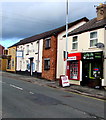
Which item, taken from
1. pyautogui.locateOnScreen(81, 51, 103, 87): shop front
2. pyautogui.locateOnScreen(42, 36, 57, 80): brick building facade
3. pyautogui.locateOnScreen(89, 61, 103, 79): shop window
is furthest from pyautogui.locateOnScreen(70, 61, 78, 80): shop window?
pyautogui.locateOnScreen(42, 36, 57, 80): brick building facade

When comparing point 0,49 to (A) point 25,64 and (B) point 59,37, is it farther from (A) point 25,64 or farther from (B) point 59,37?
(B) point 59,37

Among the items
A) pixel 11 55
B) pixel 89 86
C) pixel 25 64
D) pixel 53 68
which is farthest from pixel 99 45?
pixel 11 55

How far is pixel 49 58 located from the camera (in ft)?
76.5

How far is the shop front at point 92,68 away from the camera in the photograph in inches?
606

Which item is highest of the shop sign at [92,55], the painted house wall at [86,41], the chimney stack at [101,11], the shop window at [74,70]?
the chimney stack at [101,11]

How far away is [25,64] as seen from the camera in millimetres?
30578

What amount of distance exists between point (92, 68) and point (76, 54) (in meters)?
2.32

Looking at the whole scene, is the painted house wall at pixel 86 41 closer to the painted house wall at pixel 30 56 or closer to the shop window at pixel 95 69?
the shop window at pixel 95 69

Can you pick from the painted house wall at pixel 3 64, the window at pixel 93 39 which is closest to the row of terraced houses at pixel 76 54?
the window at pixel 93 39

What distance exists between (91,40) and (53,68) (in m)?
7.08

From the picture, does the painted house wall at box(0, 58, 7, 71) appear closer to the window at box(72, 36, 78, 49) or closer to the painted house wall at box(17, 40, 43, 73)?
the painted house wall at box(17, 40, 43, 73)

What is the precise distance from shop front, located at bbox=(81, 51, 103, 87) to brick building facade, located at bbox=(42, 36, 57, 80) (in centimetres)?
589

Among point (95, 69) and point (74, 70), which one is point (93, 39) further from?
point (74, 70)

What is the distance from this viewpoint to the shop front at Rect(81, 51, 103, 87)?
15.4 metres
